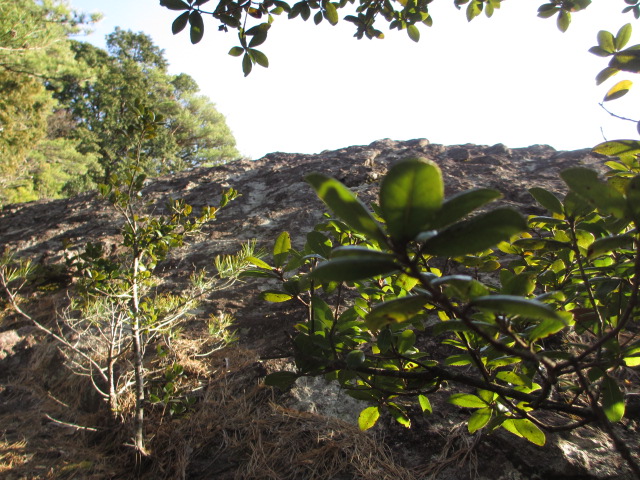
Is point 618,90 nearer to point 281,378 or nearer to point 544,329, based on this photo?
point 544,329

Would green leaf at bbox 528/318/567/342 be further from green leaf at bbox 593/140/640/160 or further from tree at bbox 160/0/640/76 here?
tree at bbox 160/0/640/76

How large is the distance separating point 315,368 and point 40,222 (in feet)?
16.5

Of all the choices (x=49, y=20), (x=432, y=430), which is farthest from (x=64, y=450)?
(x=49, y=20)

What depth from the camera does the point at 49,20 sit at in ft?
33.5

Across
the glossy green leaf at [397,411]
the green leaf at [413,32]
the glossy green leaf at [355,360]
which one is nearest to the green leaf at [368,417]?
the glossy green leaf at [397,411]

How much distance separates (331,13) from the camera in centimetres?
157

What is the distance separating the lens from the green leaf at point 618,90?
88 cm

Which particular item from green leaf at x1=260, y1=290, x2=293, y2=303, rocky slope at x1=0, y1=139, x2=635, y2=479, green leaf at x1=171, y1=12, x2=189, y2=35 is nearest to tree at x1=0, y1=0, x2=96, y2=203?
rocky slope at x1=0, y1=139, x2=635, y2=479

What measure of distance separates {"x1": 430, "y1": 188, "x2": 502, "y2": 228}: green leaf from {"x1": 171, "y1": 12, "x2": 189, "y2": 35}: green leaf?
123 cm

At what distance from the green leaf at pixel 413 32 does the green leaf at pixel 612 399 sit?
5.42 feet

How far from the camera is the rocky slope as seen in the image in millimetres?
1089

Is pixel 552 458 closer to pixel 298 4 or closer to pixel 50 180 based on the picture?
pixel 298 4

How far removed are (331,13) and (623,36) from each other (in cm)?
111

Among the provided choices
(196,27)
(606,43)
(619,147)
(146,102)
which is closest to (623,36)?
(606,43)
